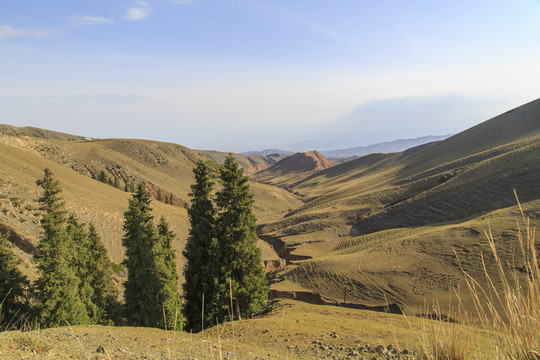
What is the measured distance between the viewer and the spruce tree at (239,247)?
18.8 metres

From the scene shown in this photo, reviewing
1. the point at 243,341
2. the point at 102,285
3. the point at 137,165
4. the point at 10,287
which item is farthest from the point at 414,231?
the point at 137,165

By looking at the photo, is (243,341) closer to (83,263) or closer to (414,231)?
(83,263)

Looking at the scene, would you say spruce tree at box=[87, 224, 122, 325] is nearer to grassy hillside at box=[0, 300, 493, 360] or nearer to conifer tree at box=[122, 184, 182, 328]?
conifer tree at box=[122, 184, 182, 328]

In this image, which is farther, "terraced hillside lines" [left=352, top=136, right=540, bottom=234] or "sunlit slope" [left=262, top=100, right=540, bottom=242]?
"sunlit slope" [left=262, top=100, right=540, bottom=242]

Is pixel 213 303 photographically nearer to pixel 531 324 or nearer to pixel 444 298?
pixel 444 298

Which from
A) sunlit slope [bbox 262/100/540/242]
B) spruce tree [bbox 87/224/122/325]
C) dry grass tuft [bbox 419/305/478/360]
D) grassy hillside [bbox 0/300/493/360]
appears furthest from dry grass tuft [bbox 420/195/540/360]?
sunlit slope [bbox 262/100/540/242]

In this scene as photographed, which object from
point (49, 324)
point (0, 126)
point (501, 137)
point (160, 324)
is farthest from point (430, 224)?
point (0, 126)

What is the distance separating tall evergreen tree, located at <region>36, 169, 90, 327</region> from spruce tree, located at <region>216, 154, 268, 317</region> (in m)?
8.21

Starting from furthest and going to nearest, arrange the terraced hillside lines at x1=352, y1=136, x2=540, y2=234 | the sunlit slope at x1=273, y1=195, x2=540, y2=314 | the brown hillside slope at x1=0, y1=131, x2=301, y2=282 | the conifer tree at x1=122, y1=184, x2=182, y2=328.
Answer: the terraced hillside lines at x1=352, y1=136, x2=540, y2=234, the brown hillside slope at x1=0, y1=131, x2=301, y2=282, the sunlit slope at x1=273, y1=195, x2=540, y2=314, the conifer tree at x1=122, y1=184, x2=182, y2=328

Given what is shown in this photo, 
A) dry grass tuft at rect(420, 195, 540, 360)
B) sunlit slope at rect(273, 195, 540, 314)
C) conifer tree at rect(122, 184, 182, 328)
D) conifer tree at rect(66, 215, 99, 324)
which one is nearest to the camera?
dry grass tuft at rect(420, 195, 540, 360)

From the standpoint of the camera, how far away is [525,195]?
31.5 m

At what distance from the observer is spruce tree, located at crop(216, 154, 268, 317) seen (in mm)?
18828

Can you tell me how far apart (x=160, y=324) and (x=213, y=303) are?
10.9 ft

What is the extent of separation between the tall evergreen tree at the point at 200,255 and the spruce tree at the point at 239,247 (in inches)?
27.6
